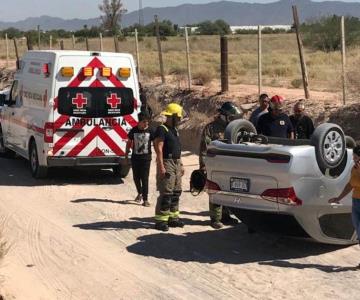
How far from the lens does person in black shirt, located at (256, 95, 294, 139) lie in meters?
9.45

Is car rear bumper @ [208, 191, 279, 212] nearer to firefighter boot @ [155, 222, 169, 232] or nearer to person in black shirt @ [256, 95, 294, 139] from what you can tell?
firefighter boot @ [155, 222, 169, 232]

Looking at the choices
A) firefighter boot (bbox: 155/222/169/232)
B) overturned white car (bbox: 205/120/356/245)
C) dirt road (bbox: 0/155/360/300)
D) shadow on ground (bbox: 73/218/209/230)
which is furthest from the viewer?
shadow on ground (bbox: 73/218/209/230)

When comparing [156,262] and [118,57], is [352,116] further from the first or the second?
[156,262]

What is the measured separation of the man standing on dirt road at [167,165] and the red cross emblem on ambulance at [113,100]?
396 cm

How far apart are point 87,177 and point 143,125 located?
3154 mm

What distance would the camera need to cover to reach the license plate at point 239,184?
7672 mm

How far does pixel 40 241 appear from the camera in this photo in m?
8.87

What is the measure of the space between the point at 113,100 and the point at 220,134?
404 cm

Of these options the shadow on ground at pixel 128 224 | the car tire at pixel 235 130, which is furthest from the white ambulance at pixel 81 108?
the car tire at pixel 235 130

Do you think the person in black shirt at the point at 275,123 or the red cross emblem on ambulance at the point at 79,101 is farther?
the red cross emblem on ambulance at the point at 79,101

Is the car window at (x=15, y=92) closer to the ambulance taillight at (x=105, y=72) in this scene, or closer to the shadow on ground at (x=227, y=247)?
the ambulance taillight at (x=105, y=72)

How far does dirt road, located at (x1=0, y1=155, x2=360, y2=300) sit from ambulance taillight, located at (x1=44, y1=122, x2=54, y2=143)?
1850mm

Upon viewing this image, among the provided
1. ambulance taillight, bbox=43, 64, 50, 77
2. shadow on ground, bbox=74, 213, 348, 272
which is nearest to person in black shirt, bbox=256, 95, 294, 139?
shadow on ground, bbox=74, 213, 348, 272

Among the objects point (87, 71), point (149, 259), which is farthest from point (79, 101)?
point (149, 259)
